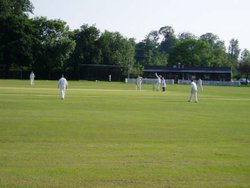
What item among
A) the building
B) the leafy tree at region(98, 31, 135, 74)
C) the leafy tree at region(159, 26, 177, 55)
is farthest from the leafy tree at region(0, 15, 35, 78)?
the leafy tree at region(159, 26, 177, 55)

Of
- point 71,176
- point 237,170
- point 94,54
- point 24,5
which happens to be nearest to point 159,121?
point 237,170

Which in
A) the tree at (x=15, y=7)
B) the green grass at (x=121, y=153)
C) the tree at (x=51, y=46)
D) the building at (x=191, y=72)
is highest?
the tree at (x=15, y=7)

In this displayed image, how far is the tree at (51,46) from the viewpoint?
3853 inches

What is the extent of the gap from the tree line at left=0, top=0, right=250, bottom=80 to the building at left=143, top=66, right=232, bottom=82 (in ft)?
13.7

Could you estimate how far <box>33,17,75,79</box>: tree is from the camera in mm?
97875

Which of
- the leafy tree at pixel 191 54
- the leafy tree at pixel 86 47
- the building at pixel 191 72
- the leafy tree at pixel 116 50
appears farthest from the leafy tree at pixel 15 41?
the leafy tree at pixel 191 54

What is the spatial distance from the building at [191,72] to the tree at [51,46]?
1940cm

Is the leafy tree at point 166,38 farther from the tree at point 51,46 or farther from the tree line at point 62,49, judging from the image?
the tree at point 51,46

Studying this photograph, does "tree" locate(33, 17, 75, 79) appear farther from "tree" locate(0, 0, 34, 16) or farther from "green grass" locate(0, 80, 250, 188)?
"green grass" locate(0, 80, 250, 188)

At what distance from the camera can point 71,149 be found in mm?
11664

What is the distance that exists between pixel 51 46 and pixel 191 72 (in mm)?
31627

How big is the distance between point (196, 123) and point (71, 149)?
8116 mm

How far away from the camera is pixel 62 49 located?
9806cm

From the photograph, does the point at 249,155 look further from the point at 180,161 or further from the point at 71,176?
the point at 71,176
